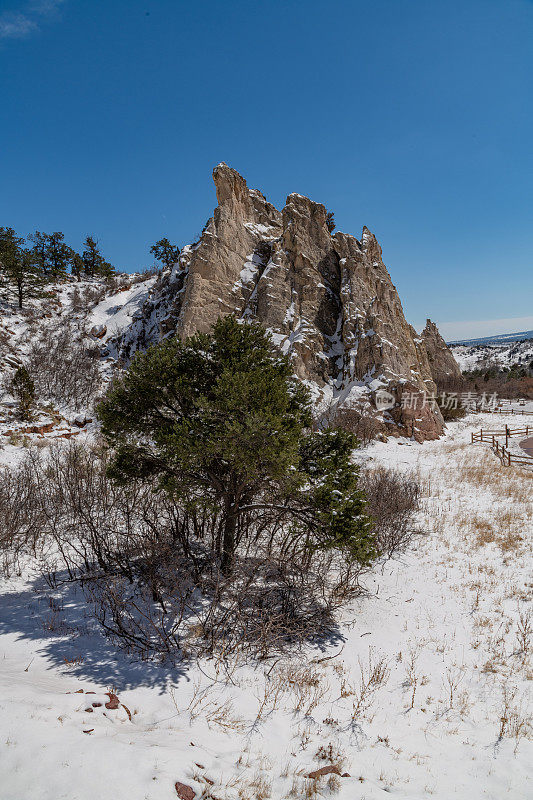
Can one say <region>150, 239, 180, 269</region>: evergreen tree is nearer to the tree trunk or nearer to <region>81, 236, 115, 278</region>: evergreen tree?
<region>81, 236, 115, 278</region>: evergreen tree

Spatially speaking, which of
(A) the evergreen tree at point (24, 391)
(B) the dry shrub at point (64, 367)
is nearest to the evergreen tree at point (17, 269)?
(B) the dry shrub at point (64, 367)

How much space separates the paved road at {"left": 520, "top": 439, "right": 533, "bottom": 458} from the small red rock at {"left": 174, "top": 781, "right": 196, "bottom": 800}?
2836cm

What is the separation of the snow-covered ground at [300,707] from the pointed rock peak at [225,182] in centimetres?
3397

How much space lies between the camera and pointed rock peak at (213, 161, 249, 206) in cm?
3250

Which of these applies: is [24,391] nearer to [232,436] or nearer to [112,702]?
[232,436]

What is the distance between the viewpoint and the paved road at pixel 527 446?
2513 centimetres

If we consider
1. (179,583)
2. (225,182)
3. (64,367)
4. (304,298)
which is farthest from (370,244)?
(179,583)

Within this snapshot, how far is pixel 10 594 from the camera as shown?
7.45 metres

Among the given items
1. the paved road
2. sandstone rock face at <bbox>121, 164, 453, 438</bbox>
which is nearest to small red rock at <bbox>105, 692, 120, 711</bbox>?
sandstone rock face at <bbox>121, 164, 453, 438</bbox>

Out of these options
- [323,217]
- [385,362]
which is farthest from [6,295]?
[385,362]

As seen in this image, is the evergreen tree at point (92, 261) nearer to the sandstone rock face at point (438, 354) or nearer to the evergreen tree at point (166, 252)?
the evergreen tree at point (166, 252)

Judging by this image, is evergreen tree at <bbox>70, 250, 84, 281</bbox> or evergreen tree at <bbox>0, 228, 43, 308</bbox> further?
evergreen tree at <bbox>70, 250, 84, 281</bbox>

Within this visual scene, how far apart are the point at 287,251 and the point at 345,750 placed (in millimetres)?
33209

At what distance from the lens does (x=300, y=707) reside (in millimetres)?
4930
